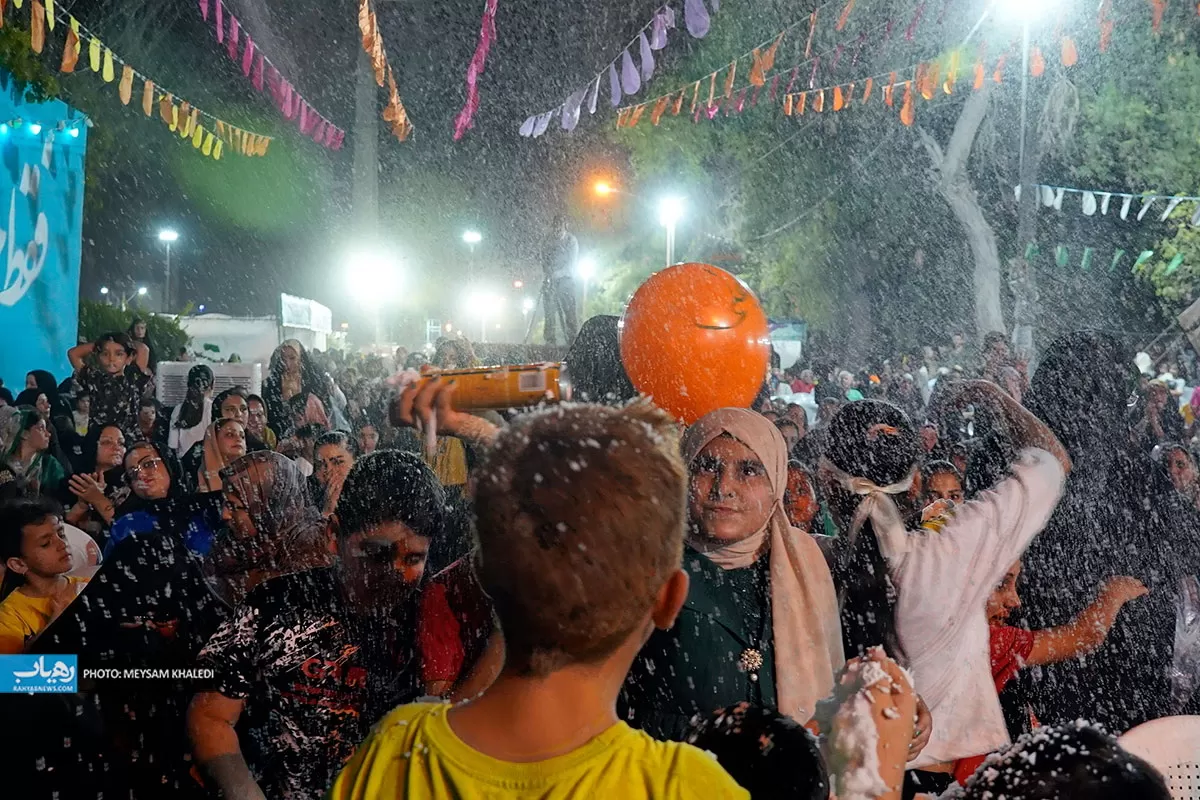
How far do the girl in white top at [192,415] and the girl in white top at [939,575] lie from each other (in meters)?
5.20

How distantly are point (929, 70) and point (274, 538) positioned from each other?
9.15 m

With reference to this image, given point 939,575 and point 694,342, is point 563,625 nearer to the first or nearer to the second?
point 939,575

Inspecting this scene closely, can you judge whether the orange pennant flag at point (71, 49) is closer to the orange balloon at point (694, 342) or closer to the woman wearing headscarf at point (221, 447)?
the woman wearing headscarf at point (221, 447)

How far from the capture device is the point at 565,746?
1.25 meters

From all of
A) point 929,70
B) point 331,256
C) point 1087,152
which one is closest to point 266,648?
point 929,70

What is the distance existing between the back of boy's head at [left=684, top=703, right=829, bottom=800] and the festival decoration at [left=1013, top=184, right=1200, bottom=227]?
497 inches

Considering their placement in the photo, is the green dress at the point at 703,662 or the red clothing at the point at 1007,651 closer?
the green dress at the point at 703,662

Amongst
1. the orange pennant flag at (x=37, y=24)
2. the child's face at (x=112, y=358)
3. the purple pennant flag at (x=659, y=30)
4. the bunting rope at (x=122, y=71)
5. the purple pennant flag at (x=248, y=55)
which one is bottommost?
the child's face at (x=112, y=358)

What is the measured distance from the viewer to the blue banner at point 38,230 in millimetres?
7867

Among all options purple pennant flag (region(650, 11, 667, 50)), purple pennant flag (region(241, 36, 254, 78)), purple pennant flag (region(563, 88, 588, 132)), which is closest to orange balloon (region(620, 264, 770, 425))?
purple pennant flag (region(650, 11, 667, 50))

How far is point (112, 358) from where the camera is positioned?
6.91 meters

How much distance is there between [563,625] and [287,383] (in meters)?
6.27

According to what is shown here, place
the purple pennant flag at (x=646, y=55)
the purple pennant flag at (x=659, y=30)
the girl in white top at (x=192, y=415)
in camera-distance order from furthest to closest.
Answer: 1. the purple pennant flag at (x=646, y=55)
2. the purple pennant flag at (x=659, y=30)
3. the girl in white top at (x=192, y=415)

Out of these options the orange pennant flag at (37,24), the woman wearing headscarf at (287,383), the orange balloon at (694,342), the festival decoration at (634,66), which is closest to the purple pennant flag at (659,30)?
the festival decoration at (634,66)
